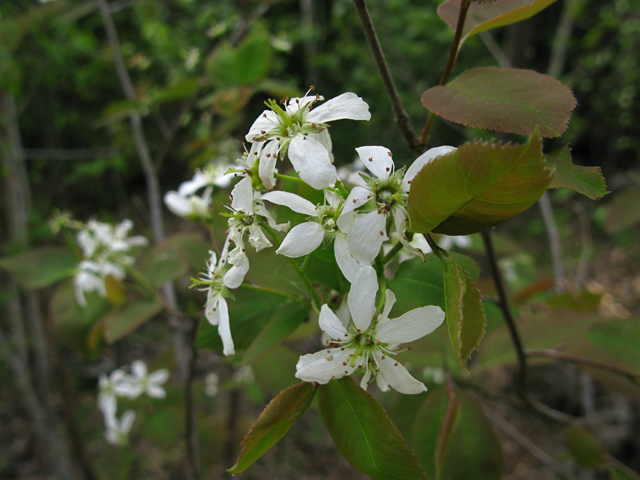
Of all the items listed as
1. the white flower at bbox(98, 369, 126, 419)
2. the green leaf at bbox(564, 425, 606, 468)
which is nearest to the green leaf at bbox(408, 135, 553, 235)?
the green leaf at bbox(564, 425, 606, 468)

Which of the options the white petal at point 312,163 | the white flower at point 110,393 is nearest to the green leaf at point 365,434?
the white petal at point 312,163

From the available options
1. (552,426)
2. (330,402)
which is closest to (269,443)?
(330,402)

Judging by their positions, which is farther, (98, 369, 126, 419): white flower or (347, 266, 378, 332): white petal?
(98, 369, 126, 419): white flower

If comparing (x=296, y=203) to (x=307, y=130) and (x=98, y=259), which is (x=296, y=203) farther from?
(x=98, y=259)

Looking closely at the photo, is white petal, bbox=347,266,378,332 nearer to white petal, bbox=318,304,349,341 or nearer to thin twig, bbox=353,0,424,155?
white petal, bbox=318,304,349,341

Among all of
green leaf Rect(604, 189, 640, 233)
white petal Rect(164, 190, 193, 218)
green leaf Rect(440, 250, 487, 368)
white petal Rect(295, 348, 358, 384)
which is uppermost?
white petal Rect(164, 190, 193, 218)

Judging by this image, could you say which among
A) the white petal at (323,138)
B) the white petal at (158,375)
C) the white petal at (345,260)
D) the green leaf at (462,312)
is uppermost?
the white petal at (323,138)

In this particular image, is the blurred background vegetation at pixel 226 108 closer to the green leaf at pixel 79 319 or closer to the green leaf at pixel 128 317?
the green leaf at pixel 128 317
